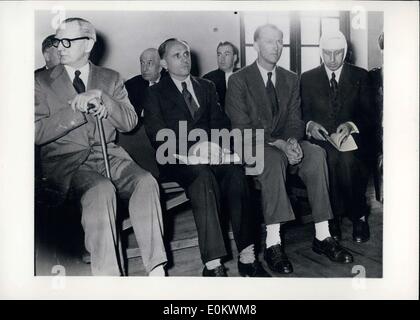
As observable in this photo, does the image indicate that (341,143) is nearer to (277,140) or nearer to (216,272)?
(277,140)

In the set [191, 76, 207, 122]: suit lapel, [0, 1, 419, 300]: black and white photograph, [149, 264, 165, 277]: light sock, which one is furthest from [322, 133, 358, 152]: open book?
[149, 264, 165, 277]: light sock

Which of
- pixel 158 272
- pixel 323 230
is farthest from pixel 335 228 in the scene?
pixel 158 272

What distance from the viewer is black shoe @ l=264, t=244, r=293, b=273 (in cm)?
209

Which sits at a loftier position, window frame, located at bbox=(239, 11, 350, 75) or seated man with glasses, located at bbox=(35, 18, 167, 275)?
window frame, located at bbox=(239, 11, 350, 75)

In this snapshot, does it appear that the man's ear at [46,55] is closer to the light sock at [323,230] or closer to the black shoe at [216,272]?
the black shoe at [216,272]

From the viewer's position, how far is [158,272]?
6.68ft

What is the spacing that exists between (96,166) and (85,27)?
2.06 feet

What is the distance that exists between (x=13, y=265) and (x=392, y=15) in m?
2.03

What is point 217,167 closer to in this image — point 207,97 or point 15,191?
point 207,97

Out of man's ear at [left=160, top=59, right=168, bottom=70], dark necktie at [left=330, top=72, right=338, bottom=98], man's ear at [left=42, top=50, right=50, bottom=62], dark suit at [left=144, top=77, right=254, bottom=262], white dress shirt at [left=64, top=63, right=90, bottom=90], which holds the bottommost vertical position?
dark suit at [left=144, top=77, right=254, bottom=262]

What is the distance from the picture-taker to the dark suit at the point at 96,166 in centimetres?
193

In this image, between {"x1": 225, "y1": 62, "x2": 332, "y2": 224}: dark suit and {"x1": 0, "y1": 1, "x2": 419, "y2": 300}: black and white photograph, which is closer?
{"x1": 0, "y1": 1, "x2": 419, "y2": 300}: black and white photograph

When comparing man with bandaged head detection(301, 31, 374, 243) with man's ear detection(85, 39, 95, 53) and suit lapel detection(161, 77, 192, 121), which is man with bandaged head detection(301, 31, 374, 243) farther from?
man's ear detection(85, 39, 95, 53)
